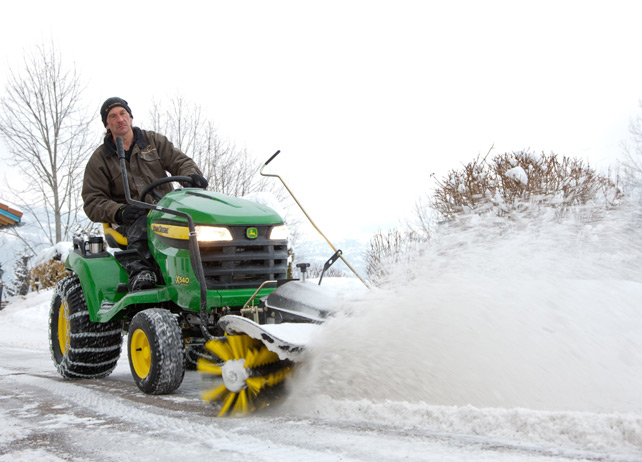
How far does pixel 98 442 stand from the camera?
106 inches

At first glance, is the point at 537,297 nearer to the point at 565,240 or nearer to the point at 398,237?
the point at 565,240

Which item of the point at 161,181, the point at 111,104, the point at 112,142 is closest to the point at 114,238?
the point at 161,181

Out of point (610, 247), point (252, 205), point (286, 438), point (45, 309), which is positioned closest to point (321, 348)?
point (286, 438)

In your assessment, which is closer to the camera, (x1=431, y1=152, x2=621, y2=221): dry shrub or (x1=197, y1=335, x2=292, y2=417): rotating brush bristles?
(x1=197, y1=335, x2=292, y2=417): rotating brush bristles

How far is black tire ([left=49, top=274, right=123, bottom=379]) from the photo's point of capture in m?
4.75

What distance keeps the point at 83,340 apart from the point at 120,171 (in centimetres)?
136

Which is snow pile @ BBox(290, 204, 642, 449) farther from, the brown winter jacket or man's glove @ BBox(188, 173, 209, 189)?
the brown winter jacket

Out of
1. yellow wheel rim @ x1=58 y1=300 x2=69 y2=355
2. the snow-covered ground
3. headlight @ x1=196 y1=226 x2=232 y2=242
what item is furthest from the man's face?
the snow-covered ground

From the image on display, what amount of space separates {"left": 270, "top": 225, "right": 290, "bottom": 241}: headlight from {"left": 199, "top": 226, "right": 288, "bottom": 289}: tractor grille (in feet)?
0.10

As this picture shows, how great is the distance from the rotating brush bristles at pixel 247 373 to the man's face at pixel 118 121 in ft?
7.76

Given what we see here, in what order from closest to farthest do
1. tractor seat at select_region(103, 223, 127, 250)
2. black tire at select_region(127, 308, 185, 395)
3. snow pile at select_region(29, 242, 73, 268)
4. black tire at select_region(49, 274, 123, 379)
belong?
black tire at select_region(127, 308, 185, 395) < tractor seat at select_region(103, 223, 127, 250) < black tire at select_region(49, 274, 123, 379) < snow pile at select_region(29, 242, 73, 268)

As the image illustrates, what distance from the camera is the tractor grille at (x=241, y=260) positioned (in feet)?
12.5

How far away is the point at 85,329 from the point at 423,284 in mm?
2908

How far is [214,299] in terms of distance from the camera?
372 centimetres
